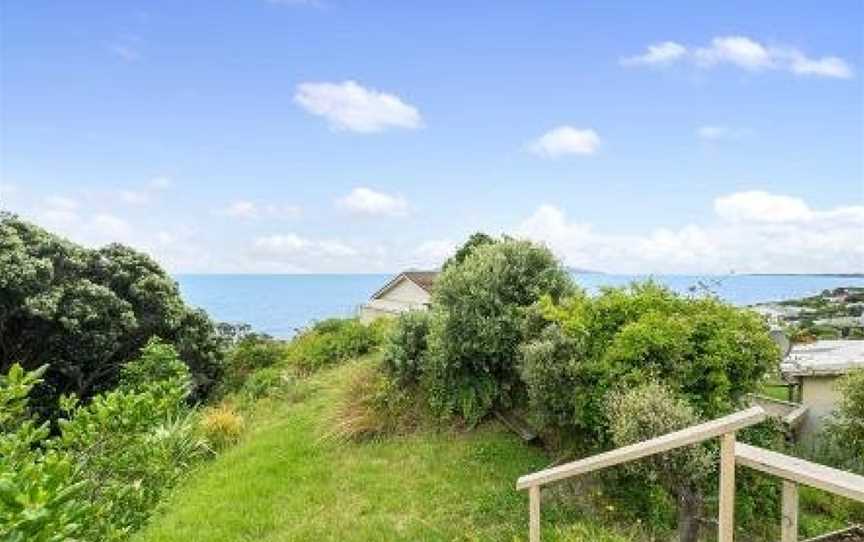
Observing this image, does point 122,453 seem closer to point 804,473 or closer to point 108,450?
point 108,450

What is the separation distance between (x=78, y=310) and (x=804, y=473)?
53.4 feet

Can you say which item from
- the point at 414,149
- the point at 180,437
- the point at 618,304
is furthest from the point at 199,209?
the point at 180,437

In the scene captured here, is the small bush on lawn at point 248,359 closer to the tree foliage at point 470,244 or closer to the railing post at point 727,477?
the tree foliage at point 470,244

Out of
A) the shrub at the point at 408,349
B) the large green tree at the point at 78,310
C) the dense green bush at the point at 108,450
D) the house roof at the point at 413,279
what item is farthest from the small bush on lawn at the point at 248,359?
the dense green bush at the point at 108,450

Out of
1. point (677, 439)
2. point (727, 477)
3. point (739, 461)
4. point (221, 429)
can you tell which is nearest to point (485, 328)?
point (739, 461)

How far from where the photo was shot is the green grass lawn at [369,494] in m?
8.93

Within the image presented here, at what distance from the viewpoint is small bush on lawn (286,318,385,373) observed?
60.3 feet

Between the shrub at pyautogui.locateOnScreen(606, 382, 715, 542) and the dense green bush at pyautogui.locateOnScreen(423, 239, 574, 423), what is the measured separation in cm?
309

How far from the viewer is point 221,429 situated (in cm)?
1445

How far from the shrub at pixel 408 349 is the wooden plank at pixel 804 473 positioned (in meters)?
5.99

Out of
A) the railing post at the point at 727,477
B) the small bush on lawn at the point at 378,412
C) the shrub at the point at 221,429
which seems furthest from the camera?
the shrub at the point at 221,429

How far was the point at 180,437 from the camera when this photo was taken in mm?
4988

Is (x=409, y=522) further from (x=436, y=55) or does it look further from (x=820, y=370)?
(x=436, y=55)

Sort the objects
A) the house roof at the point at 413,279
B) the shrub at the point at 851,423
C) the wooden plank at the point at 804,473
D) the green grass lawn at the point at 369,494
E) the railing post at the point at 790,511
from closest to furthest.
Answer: the wooden plank at the point at 804,473, the railing post at the point at 790,511, the green grass lawn at the point at 369,494, the shrub at the point at 851,423, the house roof at the point at 413,279
